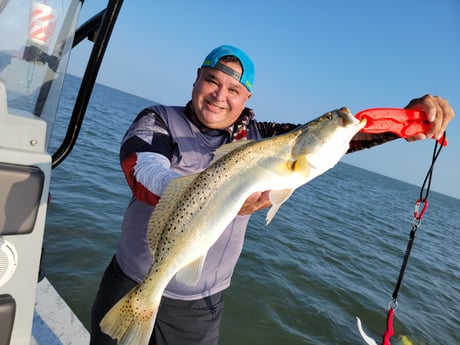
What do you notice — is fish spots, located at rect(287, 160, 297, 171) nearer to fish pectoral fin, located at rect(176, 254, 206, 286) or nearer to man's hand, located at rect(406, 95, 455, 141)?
fish pectoral fin, located at rect(176, 254, 206, 286)

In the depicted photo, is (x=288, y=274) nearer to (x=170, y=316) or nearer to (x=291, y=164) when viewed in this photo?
(x=170, y=316)

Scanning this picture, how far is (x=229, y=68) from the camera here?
288 cm

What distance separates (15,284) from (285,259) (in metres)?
8.76

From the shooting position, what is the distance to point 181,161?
9.27 feet

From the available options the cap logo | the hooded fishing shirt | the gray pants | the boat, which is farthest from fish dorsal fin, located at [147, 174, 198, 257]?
the cap logo

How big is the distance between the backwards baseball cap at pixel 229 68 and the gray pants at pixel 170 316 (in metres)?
2.08

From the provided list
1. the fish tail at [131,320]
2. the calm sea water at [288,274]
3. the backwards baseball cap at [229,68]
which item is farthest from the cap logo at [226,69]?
the fish tail at [131,320]

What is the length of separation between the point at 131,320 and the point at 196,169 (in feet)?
4.37

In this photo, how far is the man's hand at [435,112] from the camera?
8.40ft

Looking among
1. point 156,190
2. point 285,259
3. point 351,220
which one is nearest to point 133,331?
point 156,190

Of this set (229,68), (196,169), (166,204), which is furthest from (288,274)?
(166,204)

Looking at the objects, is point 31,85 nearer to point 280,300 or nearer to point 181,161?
point 181,161

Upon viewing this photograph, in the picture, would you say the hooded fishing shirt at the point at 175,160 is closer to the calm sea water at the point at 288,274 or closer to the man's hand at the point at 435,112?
the man's hand at the point at 435,112

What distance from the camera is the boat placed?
1928mm
